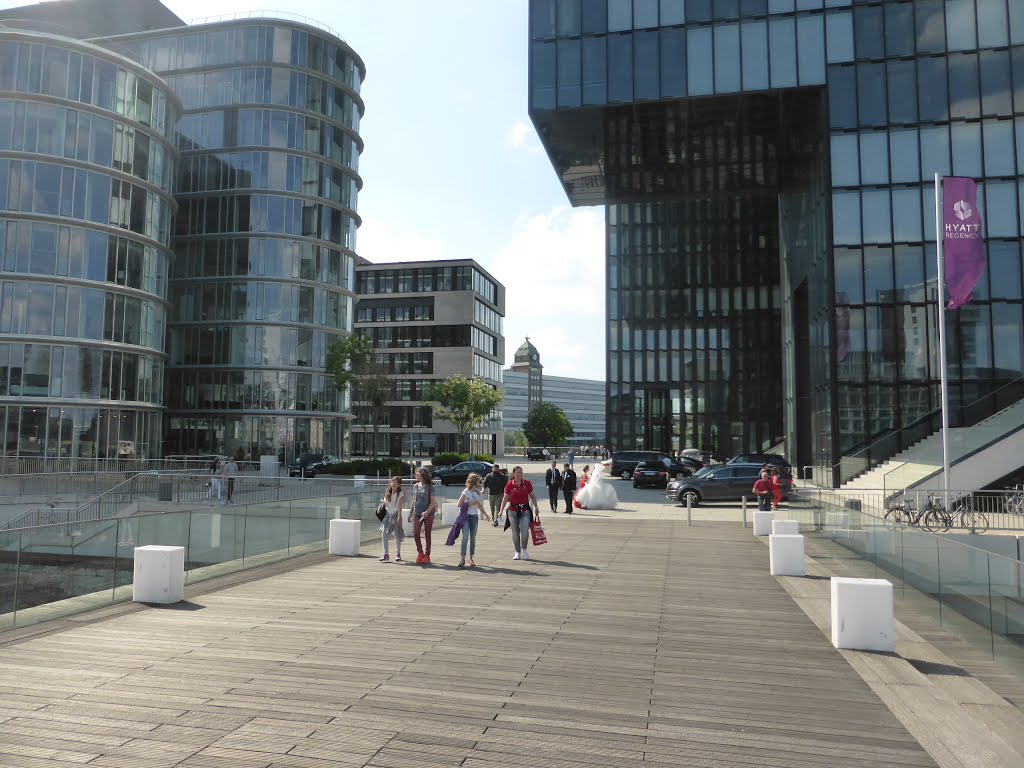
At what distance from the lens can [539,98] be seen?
4066 cm

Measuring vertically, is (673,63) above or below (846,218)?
above

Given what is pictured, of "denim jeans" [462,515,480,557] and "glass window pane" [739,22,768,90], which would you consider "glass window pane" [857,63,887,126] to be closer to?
"glass window pane" [739,22,768,90]

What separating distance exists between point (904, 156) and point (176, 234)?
166ft

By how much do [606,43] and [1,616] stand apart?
39534 mm

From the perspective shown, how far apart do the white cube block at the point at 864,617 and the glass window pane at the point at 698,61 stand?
34907 millimetres

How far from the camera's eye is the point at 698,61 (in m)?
39.3

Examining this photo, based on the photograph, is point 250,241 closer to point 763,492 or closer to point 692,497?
point 692,497

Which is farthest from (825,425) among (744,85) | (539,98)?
(539,98)

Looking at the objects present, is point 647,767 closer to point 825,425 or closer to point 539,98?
point 825,425

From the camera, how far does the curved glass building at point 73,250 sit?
42.3m

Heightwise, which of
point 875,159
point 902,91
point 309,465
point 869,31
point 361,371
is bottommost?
point 309,465

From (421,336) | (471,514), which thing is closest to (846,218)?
(471,514)

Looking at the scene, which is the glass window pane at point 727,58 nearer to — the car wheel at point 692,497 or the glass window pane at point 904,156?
the glass window pane at point 904,156

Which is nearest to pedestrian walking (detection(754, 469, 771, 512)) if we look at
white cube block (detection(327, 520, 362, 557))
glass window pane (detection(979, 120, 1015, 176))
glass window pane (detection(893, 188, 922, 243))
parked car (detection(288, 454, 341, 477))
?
white cube block (detection(327, 520, 362, 557))
